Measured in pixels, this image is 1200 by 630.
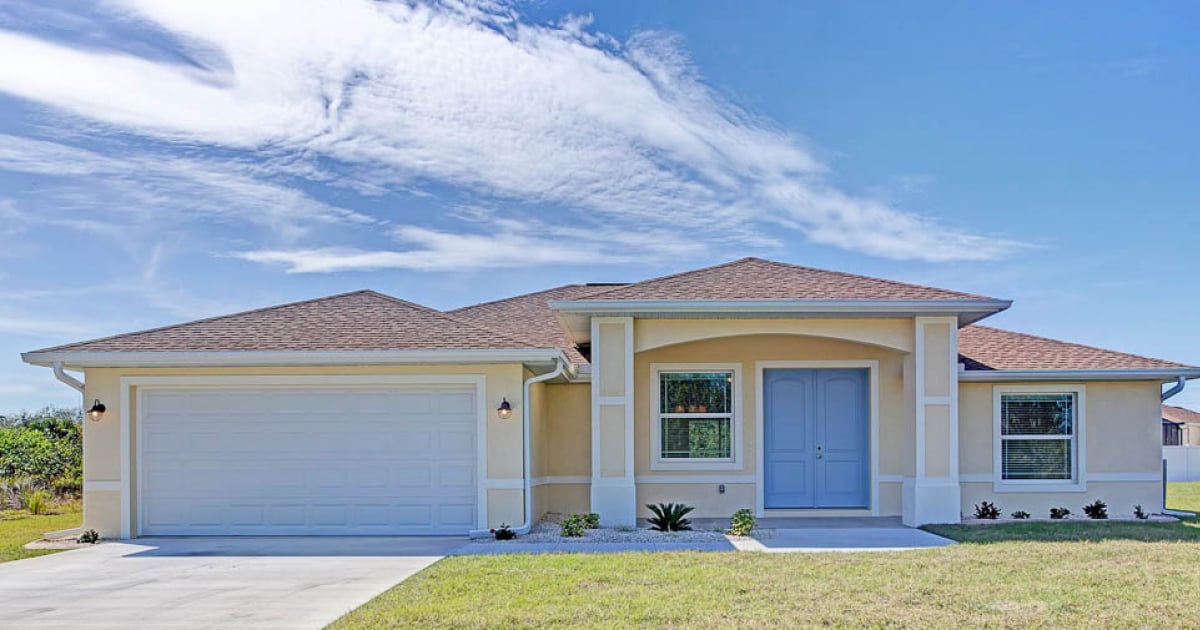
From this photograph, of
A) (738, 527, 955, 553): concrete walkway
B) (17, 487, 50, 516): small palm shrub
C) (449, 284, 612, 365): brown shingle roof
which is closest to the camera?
(738, 527, 955, 553): concrete walkway

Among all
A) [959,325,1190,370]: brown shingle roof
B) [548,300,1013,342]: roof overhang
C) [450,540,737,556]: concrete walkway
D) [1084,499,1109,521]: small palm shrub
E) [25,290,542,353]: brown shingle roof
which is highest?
[548,300,1013,342]: roof overhang

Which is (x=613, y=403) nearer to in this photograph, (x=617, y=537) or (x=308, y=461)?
(x=617, y=537)

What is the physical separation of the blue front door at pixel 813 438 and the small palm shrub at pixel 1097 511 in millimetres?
3232

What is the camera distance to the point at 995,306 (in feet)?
39.5

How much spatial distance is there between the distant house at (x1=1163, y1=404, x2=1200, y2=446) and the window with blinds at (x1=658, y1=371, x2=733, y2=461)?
69.1 feet

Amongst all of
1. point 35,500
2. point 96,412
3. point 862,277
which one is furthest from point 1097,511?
point 35,500

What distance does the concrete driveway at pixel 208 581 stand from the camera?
7375mm

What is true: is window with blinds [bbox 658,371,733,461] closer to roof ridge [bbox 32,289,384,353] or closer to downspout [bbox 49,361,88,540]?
roof ridge [bbox 32,289,384,353]

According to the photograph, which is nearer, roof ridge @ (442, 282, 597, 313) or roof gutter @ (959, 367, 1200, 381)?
roof gutter @ (959, 367, 1200, 381)

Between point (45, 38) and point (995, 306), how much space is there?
1224 centimetres

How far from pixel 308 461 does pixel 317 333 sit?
5.44 ft

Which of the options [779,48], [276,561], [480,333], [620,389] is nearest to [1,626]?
[276,561]

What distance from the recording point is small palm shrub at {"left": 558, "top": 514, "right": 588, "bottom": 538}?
1172 cm

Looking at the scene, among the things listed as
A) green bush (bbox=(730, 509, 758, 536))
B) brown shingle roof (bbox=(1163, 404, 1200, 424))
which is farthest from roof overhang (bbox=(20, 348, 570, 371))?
brown shingle roof (bbox=(1163, 404, 1200, 424))
